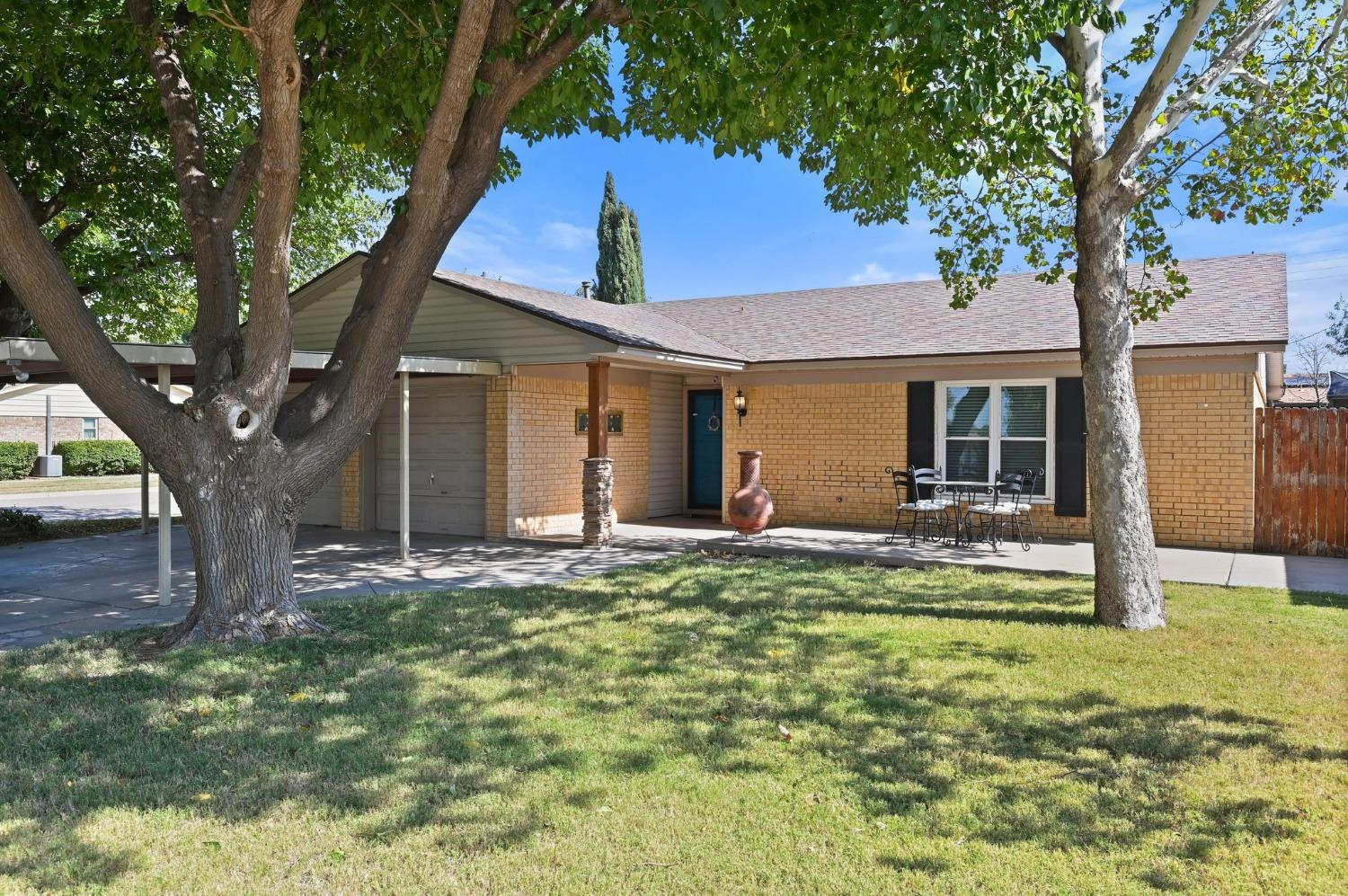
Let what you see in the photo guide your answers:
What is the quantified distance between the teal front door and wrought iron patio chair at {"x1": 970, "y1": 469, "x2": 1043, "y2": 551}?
5228mm

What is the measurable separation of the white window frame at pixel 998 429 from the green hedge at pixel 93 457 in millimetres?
30771

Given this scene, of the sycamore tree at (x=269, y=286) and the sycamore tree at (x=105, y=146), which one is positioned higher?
the sycamore tree at (x=105, y=146)

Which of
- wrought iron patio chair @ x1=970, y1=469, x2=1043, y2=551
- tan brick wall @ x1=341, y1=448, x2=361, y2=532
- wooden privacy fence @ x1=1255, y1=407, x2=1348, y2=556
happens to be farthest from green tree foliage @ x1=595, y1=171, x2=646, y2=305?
wooden privacy fence @ x1=1255, y1=407, x2=1348, y2=556

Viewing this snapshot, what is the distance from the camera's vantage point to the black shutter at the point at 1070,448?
12.2 m

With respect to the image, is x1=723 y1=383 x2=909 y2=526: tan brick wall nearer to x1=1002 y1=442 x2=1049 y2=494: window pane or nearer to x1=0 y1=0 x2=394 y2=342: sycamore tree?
x1=1002 y1=442 x2=1049 y2=494: window pane

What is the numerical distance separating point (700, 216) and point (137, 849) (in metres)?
56.9

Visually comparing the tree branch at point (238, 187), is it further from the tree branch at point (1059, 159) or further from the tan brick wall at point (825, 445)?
the tan brick wall at point (825, 445)

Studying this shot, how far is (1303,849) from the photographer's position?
136 inches

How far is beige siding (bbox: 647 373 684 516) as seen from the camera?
16.1 metres

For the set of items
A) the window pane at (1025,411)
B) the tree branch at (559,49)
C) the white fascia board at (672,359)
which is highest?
the tree branch at (559,49)

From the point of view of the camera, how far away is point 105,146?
38.4 ft

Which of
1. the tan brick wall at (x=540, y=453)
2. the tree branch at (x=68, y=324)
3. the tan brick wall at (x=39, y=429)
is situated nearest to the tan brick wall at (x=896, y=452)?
the tan brick wall at (x=540, y=453)

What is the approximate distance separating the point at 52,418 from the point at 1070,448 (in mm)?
36621

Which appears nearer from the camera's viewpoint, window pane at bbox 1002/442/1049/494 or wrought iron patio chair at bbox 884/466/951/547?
wrought iron patio chair at bbox 884/466/951/547
